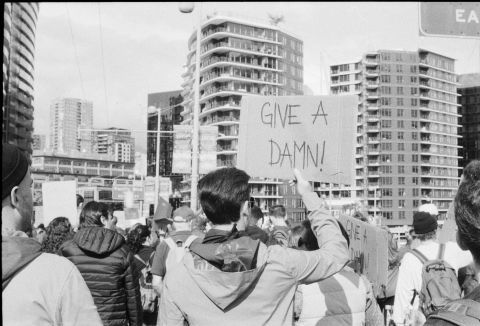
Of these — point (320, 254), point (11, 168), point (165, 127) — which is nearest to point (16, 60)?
point (11, 168)

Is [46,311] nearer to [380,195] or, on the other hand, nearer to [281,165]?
[281,165]

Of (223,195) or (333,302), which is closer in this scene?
(223,195)

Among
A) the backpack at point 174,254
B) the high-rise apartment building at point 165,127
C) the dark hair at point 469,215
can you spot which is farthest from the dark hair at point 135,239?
the high-rise apartment building at point 165,127

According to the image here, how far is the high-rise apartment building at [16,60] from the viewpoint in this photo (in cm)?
194

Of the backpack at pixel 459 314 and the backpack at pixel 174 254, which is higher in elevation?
the backpack at pixel 459 314

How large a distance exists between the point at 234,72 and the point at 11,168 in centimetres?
9953

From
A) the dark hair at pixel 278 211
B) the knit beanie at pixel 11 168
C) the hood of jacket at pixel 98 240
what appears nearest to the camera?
the knit beanie at pixel 11 168

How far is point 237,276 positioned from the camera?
7.99 feet

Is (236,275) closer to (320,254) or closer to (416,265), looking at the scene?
(320,254)

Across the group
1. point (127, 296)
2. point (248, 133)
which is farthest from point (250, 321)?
point (127, 296)

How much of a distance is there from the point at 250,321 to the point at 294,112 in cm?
184

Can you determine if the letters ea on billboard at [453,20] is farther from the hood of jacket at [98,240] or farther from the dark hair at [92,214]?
the dark hair at [92,214]

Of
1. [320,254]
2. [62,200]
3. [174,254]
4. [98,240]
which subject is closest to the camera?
[320,254]

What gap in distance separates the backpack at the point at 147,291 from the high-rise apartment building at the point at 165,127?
10631cm
